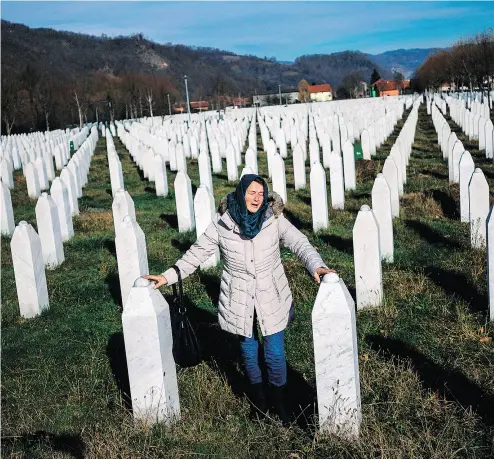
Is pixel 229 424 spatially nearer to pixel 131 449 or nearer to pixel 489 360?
pixel 131 449

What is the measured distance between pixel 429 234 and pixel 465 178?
4.77 ft

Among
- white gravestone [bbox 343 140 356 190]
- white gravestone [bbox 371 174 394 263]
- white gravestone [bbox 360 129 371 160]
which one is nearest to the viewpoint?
white gravestone [bbox 371 174 394 263]

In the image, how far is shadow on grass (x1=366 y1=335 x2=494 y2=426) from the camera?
3828mm

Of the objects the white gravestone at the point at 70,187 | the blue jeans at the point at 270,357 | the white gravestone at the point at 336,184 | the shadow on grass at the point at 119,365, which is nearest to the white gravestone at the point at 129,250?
the shadow on grass at the point at 119,365

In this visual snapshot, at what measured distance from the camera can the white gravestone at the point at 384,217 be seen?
7371mm

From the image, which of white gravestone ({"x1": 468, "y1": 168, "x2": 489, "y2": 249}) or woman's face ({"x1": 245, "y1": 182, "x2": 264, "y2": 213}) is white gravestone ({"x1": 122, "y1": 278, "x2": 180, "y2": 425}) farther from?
white gravestone ({"x1": 468, "y1": 168, "x2": 489, "y2": 249})

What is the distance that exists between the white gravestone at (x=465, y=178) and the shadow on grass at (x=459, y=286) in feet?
7.94

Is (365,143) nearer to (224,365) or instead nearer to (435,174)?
(435,174)

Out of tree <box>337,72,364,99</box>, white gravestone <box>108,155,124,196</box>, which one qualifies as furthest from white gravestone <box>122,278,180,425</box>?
tree <box>337,72,364,99</box>

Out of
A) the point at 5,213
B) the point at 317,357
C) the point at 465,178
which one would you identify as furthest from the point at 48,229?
the point at 465,178

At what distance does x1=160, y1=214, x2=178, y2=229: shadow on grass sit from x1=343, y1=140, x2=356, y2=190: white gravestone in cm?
375

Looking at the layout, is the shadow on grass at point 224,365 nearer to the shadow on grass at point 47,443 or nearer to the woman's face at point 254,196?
the shadow on grass at point 47,443

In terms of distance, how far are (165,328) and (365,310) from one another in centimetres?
267

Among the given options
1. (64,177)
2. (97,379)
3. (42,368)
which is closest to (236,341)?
(97,379)
